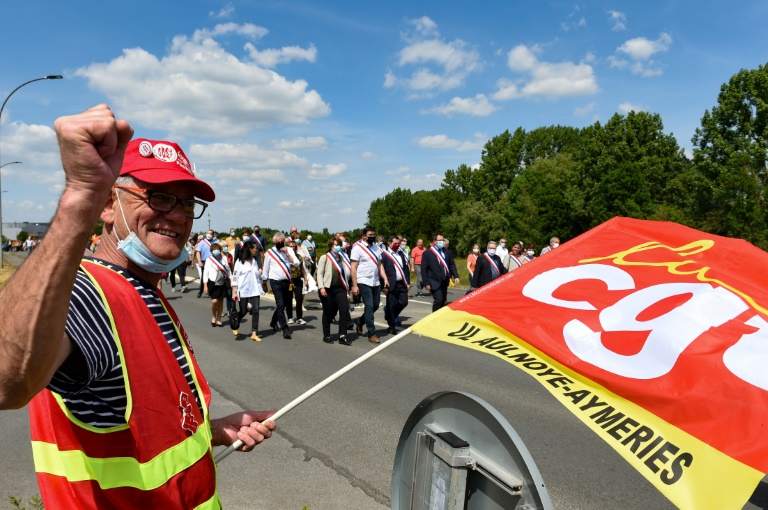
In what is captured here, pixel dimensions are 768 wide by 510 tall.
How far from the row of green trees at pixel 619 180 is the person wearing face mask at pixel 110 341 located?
31.6m

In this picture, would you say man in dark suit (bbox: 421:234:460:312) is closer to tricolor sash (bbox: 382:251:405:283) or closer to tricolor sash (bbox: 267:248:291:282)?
tricolor sash (bbox: 382:251:405:283)

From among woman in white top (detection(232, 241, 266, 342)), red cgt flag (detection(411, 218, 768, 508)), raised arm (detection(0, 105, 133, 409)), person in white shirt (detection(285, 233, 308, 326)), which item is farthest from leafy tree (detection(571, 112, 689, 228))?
raised arm (detection(0, 105, 133, 409))

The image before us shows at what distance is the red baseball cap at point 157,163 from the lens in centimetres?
187

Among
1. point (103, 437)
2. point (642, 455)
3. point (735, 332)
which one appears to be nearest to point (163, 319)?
point (103, 437)

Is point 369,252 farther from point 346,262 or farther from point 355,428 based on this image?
point 355,428

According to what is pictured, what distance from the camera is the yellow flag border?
5.01ft

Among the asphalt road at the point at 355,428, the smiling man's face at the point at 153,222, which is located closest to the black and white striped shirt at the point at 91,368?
the smiling man's face at the point at 153,222

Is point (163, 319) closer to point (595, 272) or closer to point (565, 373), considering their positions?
point (565, 373)

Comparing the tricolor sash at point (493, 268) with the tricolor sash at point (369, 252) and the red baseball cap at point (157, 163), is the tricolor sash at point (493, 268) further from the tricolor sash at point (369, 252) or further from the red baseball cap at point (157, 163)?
the red baseball cap at point (157, 163)

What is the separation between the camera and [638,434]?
1.75 metres

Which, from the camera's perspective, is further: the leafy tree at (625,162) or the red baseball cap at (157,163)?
the leafy tree at (625,162)

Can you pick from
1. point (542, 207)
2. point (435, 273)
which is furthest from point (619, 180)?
point (435, 273)

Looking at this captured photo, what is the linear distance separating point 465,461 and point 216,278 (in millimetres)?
10503

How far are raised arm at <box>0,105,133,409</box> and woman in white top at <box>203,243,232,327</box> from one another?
1086cm
